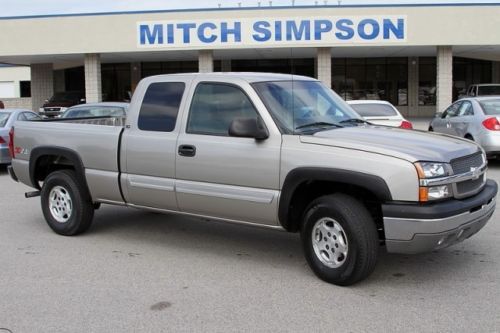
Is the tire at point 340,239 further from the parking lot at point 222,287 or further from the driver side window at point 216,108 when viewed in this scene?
the driver side window at point 216,108

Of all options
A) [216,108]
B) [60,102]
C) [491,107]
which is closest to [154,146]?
[216,108]

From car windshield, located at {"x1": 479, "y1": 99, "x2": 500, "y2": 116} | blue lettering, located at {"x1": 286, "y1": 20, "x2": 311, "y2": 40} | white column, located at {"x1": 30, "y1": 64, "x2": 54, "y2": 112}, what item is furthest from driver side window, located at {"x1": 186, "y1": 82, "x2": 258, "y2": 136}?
white column, located at {"x1": 30, "y1": 64, "x2": 54, "y2": 112}

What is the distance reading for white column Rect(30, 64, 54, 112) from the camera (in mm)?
35531

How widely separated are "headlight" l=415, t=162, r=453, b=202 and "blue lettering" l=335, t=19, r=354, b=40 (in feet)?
74.5

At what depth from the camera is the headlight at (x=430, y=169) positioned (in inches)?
183

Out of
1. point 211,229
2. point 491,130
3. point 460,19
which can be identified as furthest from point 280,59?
point 211,229

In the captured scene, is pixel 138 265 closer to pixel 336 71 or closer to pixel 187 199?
pixel 187 199

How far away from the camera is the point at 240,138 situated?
18.3ft

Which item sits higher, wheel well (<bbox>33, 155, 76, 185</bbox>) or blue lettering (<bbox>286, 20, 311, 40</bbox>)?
blue lettering (<bbox>286, 20, 311, 40</bbox>)

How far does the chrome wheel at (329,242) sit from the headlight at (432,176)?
0.77 m

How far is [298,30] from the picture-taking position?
26.7 metres

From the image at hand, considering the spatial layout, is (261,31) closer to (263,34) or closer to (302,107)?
(263,34)

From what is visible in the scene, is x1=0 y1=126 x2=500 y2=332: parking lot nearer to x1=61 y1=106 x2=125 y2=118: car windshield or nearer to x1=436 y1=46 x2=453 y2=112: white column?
x1=61 y1=106 x2=125 y2=118: car windshield

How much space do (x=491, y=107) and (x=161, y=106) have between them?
8.78 metres
